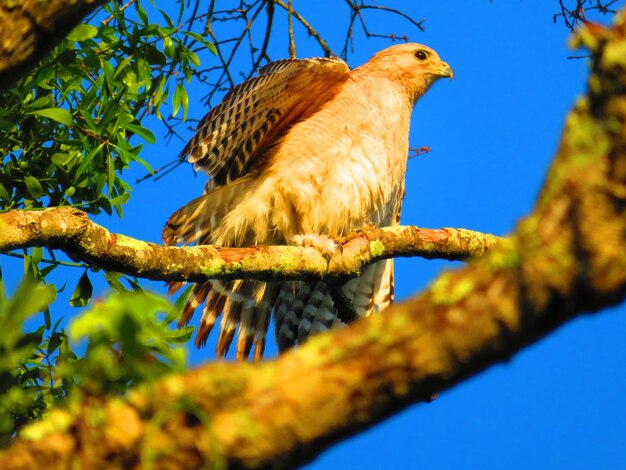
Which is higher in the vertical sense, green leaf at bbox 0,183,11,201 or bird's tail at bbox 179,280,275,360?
bird's tail at bbox 179,280,275,360

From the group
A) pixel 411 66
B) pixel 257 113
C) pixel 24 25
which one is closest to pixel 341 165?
pixel 257 113

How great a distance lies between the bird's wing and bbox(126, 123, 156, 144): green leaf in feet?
3.04

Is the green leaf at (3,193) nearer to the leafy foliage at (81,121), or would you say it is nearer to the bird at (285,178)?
the leafy foliage at (81,121)

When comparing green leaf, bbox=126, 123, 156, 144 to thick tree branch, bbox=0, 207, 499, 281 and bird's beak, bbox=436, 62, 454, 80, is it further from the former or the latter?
bird's beak, bbox=436, 62, 454, 80

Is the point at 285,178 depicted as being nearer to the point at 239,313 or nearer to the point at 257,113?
the point at 257,113

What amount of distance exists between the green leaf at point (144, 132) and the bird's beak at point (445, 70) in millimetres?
2711

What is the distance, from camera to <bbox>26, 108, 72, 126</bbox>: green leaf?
2.88 m

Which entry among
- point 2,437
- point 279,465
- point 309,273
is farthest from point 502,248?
point 309,273

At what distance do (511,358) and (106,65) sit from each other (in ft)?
7.97

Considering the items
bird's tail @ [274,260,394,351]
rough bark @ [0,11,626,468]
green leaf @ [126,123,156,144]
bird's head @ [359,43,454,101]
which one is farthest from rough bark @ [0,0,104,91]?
bird's head @ [359,43,454,101]

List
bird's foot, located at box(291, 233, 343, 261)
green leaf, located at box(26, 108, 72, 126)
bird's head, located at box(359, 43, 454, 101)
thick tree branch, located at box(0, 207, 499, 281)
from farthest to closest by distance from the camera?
bird's head, located at box(359, 43, 454, 101) → bird's foot, located at box(291, 233, 343, 261) → green leaf, located at box(26, 108, 72, 126) → thick tree branch, located at box(0, 207, 499, 281)

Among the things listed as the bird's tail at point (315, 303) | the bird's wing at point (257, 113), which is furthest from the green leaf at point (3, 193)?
the bird's tail at point (315, 303)

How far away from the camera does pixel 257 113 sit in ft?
14.7

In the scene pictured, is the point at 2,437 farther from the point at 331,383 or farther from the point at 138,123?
the point at 138,123
